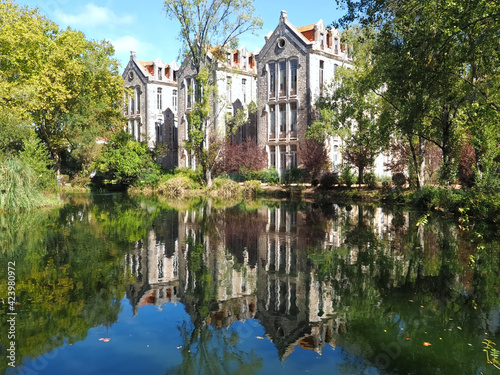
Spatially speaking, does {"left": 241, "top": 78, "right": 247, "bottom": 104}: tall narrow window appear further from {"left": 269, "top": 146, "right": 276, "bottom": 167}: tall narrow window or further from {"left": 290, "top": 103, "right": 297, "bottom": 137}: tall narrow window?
{"left": 290, "top": 103, "right": 297, "bottom": 137}: tall narrow window

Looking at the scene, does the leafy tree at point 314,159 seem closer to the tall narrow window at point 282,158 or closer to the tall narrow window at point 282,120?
the tall narrow window at point 282,158

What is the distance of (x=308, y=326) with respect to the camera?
6344 millimetres

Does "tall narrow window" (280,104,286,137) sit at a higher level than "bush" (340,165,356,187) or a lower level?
higher

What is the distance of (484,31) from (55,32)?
33.5 metres

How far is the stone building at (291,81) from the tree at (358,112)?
13.9ft

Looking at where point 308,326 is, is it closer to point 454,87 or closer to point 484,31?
point 484,31

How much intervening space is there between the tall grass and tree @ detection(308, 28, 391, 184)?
19284 millimetres

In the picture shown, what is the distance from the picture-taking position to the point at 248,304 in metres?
7.28

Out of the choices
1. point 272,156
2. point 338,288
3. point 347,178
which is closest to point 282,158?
point 272,156

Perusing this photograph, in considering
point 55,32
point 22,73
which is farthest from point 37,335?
point 55,32

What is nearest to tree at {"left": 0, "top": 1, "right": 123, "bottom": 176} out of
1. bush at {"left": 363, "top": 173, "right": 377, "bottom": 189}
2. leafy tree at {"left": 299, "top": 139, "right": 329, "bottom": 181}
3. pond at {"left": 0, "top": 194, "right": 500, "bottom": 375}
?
pond at {"left": 0, "top": 194, "right": 500, "bottom": 375}

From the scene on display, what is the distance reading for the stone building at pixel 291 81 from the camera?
36.5 m

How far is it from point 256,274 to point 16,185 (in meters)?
14.8

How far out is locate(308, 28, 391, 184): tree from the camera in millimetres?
27062
